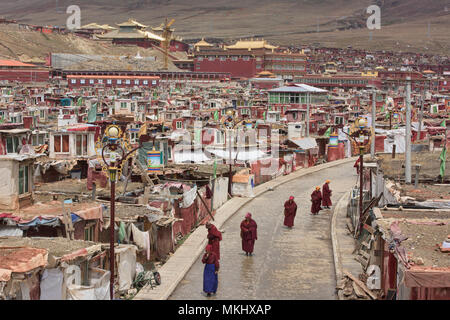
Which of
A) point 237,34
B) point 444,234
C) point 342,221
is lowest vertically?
point 342,221

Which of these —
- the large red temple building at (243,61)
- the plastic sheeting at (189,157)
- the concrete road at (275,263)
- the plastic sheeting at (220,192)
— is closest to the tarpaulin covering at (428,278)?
the concrete road at (275,263)

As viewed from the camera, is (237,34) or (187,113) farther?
(237,34)

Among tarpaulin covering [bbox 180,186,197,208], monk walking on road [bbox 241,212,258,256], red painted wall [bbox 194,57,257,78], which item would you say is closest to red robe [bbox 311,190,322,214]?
tarpaulin covering [bbox 180,186,197,208]

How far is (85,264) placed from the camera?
12.6m

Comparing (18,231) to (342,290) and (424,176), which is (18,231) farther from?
(424,176)

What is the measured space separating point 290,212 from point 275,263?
453cm

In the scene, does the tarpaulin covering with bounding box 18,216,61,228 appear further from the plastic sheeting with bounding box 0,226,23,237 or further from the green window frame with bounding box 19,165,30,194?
the green window frame with bounding box 19,165,30,194

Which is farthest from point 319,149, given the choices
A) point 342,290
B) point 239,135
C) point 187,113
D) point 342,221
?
point 342,290

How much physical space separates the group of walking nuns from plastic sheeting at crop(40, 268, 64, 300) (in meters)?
3.13

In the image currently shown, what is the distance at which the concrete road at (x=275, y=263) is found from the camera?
569 inches

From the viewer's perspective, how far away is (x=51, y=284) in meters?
11.6

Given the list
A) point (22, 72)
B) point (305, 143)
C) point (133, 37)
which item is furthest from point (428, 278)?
point (133, 37)
